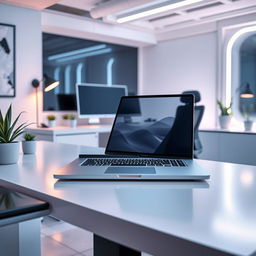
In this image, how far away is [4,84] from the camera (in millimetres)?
3504

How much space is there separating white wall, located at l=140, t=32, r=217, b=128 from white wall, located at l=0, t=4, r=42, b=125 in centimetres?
204

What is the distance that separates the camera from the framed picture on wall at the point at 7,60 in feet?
11.4

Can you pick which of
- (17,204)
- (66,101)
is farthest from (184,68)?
(17,204)

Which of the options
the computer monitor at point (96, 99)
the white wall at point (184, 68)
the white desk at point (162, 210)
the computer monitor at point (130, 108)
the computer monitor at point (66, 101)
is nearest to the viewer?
the white desk at point (162, 210)

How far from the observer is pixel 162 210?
67 cm

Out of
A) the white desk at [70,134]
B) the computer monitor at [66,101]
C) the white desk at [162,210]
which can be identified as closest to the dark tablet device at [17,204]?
the white desk at [162,210]

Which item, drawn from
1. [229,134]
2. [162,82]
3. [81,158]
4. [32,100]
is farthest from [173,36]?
[81,158]

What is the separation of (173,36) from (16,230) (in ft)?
13.9

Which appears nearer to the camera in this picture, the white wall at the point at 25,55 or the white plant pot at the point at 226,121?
the white wall at the point at 25,55

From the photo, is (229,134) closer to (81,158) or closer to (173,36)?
(173,36)

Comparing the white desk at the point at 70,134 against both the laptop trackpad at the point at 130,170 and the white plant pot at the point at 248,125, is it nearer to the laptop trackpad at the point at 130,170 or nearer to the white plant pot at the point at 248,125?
the white plant pot at the point at 248,125

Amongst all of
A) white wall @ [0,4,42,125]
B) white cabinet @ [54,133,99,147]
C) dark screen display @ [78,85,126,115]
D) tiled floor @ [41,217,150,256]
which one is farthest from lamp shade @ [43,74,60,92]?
tiled floor @ [41,217,150,256]

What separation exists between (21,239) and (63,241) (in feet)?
4.08

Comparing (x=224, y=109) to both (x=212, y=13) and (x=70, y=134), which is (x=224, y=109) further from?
(x=70, y=134)
